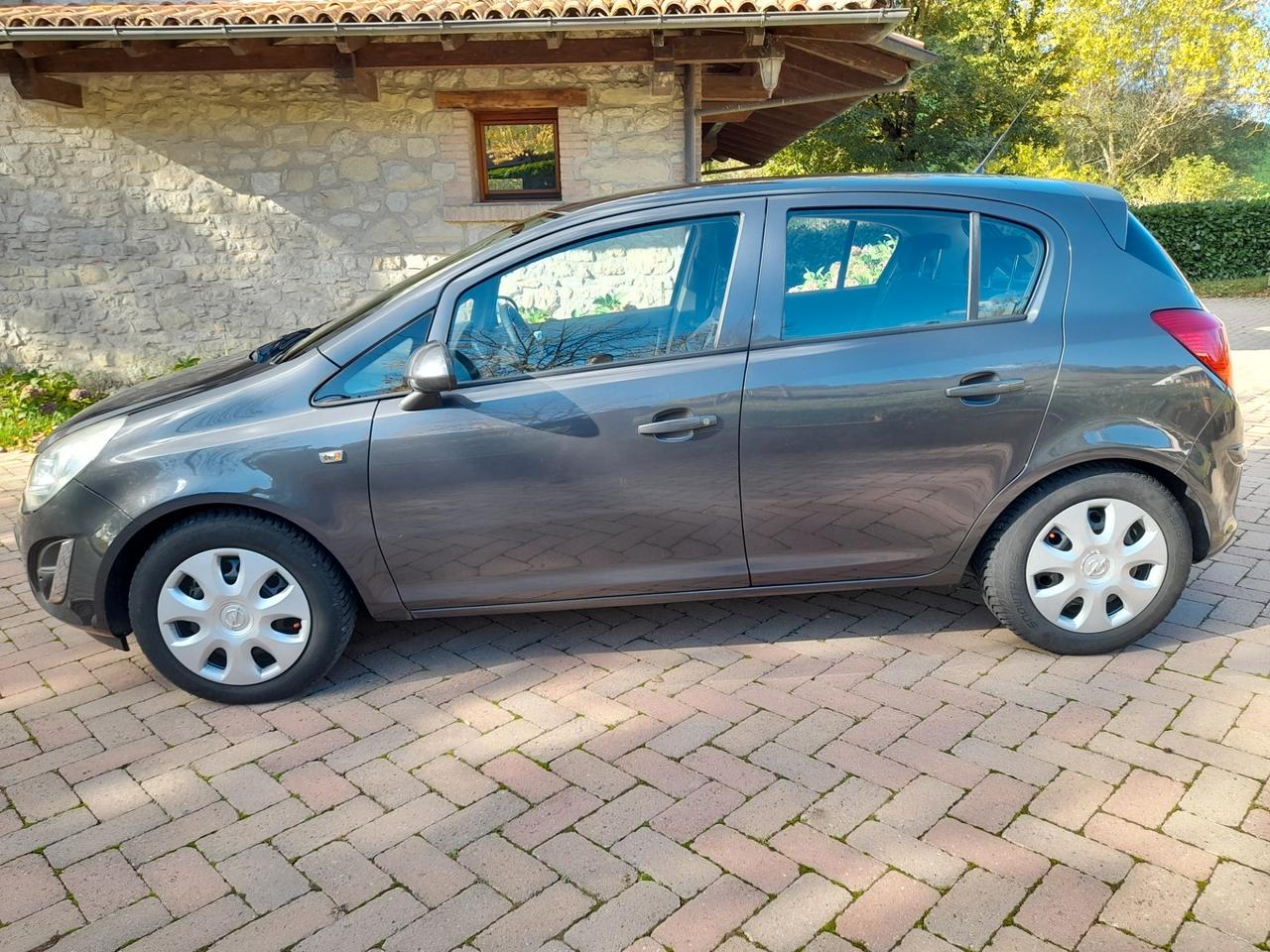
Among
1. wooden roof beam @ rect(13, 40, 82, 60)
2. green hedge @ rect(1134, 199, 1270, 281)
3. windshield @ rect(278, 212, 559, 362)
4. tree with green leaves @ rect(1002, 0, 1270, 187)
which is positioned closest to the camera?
windshield @ rect(278, 212, 559, 362)

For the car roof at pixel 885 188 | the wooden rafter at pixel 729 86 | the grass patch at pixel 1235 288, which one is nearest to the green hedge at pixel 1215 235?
the grass patch at pixel 1235 288

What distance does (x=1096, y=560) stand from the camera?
11.6ft

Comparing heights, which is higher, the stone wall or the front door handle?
→ the stone wall

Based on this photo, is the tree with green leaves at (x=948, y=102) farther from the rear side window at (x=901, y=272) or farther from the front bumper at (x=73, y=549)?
the front bumper at (x=73, y=549)

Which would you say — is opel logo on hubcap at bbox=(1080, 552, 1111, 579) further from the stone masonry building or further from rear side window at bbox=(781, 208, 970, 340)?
the stone masonry building

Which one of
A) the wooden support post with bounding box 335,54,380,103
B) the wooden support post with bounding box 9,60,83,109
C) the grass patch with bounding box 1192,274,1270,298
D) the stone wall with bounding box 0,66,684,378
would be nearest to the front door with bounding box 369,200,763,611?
the wooden support post with bounding box 335,54,380,103

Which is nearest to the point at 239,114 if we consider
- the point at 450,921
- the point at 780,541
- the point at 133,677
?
the point at 133,677

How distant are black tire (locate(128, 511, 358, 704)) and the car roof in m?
1.58

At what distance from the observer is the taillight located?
11.4 ft

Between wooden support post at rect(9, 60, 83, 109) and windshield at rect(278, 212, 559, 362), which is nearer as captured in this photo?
windshield at rect(278, 212, 559, 362)

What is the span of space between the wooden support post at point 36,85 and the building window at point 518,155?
3.48 metres

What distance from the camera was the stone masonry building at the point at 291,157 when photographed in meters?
8.02

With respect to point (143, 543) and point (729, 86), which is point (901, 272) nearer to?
point (143, 543)

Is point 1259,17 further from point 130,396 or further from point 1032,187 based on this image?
point 130,396
